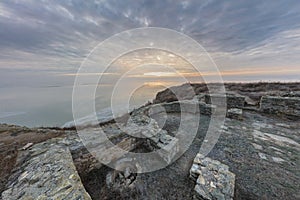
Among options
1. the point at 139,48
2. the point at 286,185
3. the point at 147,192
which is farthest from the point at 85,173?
the point at 139,48

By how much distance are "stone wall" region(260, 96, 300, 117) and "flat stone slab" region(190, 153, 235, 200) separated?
24.4ft

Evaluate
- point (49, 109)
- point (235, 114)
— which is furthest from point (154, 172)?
point (49, 109)

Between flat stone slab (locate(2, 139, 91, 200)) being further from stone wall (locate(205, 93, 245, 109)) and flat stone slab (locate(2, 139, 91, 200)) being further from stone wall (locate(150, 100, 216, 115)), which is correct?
stone wall (locate(205, 93, 245, 109))

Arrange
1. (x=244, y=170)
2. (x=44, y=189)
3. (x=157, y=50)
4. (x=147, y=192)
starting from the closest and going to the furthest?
(x=44, y=189), (x=147, y=192), (x=244, y=170), (x=157, y=50)

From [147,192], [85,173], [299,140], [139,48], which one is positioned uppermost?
[139,48]

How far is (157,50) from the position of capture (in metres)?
8.82

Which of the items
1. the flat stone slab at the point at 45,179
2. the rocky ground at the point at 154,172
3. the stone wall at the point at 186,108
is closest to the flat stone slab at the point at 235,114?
the stone wall at the point at 186,108

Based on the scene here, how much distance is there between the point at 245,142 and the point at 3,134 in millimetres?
9762

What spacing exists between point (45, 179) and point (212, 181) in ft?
11.4

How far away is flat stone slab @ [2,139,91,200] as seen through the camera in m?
2.07

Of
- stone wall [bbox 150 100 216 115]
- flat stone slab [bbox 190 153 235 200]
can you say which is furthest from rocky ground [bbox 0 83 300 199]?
stone wall [bbox 150 100 216 115]

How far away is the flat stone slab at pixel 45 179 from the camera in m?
2.07

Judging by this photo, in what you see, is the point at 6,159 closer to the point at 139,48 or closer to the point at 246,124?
the point at 139,48

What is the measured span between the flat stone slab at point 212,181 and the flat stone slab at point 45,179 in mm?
2327
